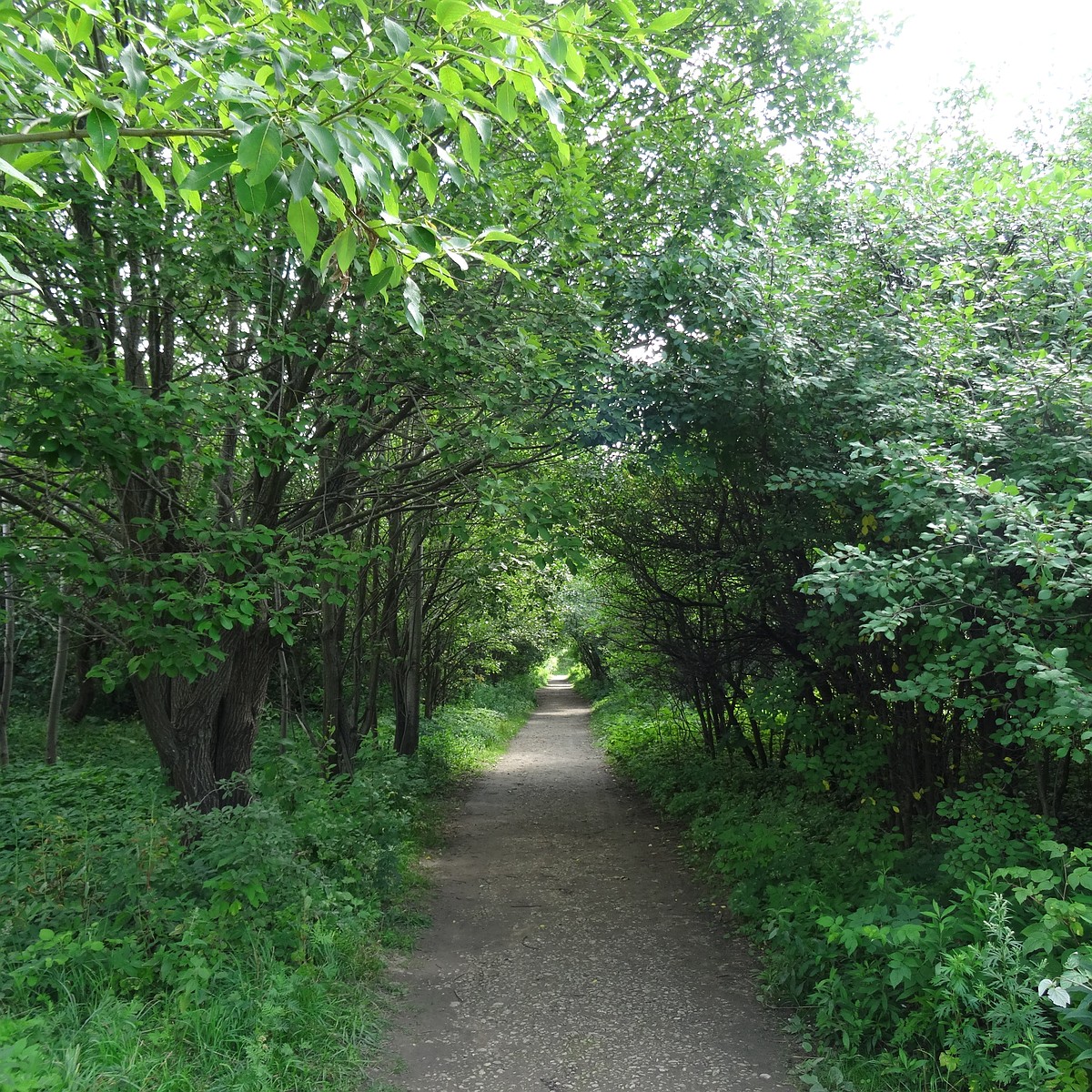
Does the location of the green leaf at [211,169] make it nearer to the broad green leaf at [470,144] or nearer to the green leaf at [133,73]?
the green leaf at [133,73]

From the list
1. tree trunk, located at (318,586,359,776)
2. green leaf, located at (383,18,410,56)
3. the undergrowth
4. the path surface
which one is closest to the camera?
green leaf, located at (383,18,410,56)

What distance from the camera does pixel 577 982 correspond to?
5539 mm

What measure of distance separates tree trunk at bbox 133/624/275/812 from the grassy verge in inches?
11.1

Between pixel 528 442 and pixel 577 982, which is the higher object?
pixel 528 442

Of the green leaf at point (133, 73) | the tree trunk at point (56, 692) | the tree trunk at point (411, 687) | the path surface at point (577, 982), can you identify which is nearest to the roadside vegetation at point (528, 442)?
the green leaf at point (133, 73)

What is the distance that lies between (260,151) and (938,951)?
4.50 metres

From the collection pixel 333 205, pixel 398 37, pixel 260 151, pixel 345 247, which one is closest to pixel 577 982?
pixel 345 247

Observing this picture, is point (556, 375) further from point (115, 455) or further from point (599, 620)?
point (599, 620)

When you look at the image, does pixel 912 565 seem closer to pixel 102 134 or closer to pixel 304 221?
pixel 304 221

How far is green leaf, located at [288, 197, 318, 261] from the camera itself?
2.11m

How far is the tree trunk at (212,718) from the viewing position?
6715 mm

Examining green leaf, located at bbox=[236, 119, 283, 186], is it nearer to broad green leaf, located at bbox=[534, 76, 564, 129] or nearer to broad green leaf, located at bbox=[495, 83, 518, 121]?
broad green leaf, located at bbox=[495, 83, 518, 121]

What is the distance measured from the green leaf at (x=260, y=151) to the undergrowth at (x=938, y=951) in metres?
3.97

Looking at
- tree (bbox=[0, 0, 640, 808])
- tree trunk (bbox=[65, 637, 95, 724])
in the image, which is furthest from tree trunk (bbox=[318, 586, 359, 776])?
tree trunk (bbox=[65, 637, 95, 724])
